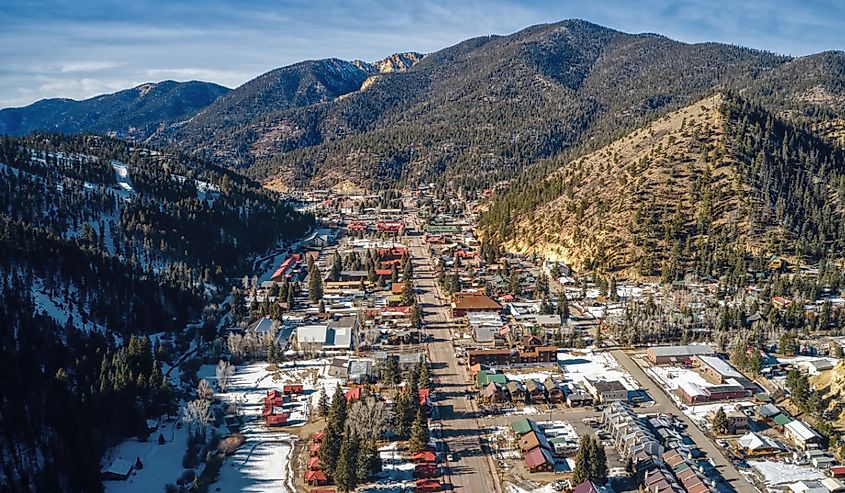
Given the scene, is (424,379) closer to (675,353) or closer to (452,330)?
(452,330)


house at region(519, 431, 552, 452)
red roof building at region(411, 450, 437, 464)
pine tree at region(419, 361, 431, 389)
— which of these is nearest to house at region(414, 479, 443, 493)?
red roof building at region(411, 450, 437, 464)

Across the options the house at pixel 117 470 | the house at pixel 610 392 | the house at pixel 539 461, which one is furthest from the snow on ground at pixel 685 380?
the house at pixel 117 470

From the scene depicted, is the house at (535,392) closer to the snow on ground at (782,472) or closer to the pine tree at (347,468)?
the snow on ground at (782,472)

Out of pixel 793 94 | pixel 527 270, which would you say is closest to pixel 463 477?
pixel 527 270

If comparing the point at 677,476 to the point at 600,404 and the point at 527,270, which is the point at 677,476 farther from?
the point at 527,270

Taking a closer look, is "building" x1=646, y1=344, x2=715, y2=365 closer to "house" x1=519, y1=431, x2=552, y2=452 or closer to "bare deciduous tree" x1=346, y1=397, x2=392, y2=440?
"house" x1=519, y1=431, x2=552, y2=452

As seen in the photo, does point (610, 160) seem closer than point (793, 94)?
Yes

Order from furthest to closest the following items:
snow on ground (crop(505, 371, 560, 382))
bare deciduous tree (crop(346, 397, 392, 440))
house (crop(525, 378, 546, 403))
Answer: snow on ground (crop(505, 371, 560, 382)), house (crop(525, 378, 546, 403)), bare deciduous tree (crop(346, 397, 392, 440))
